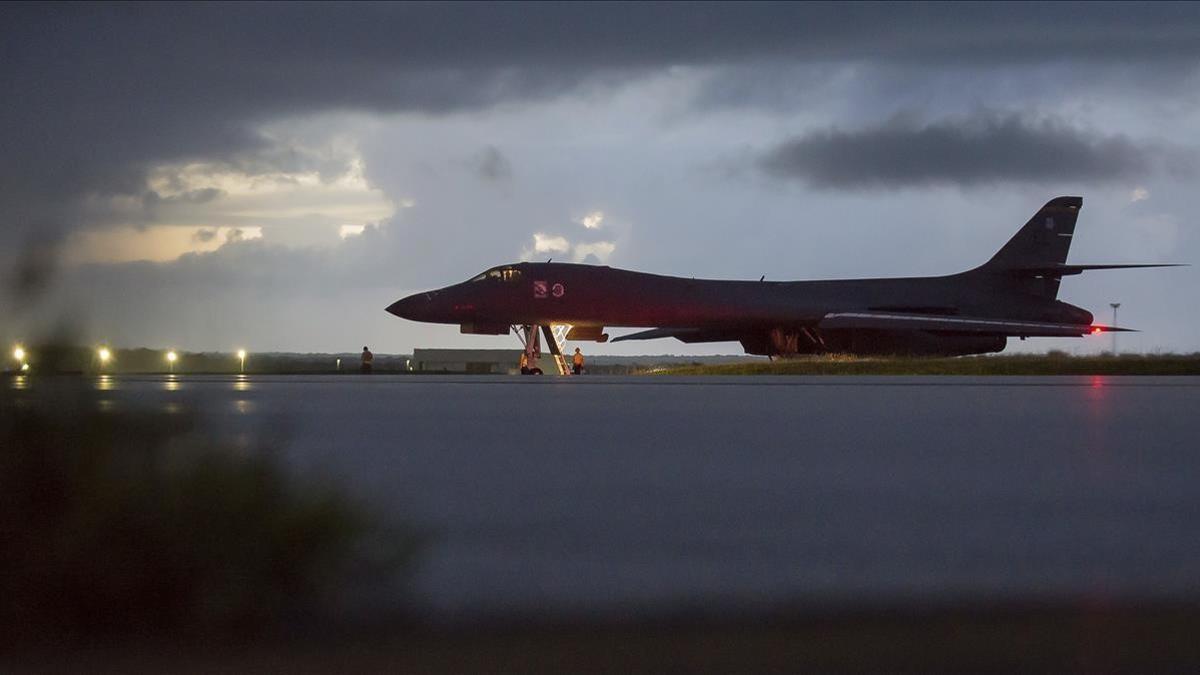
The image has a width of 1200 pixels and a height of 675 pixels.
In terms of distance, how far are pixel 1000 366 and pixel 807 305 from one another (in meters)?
9.27

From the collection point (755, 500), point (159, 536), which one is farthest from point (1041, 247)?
point (159, 536)

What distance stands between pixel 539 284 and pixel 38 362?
90.6 ft

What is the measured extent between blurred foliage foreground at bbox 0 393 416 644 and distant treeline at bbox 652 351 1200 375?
70.9ft

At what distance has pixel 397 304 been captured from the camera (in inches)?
1266

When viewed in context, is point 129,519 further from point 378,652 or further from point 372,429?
point 372,429

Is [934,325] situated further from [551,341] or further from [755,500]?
[755,500]

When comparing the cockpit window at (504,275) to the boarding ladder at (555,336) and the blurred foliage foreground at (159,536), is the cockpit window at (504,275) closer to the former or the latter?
the boarding ladder at (555,336)

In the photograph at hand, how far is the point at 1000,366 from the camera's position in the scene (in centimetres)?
2706

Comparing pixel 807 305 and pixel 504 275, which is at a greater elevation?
pixel 504 275

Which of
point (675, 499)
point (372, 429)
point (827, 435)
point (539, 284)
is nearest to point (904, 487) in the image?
point (675, 499)

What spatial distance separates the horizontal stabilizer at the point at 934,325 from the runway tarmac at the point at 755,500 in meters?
23.5

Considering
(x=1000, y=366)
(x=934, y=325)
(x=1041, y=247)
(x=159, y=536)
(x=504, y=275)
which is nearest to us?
(x=159, y=536)

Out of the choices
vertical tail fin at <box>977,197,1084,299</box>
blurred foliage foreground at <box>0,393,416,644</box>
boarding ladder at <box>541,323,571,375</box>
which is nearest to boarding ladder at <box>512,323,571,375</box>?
boarding ladder at <box>541,323,571,375</box>

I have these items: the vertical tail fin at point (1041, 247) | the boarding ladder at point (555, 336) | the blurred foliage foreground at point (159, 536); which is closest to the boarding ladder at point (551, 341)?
the boarding ladder at point (555, 336)
